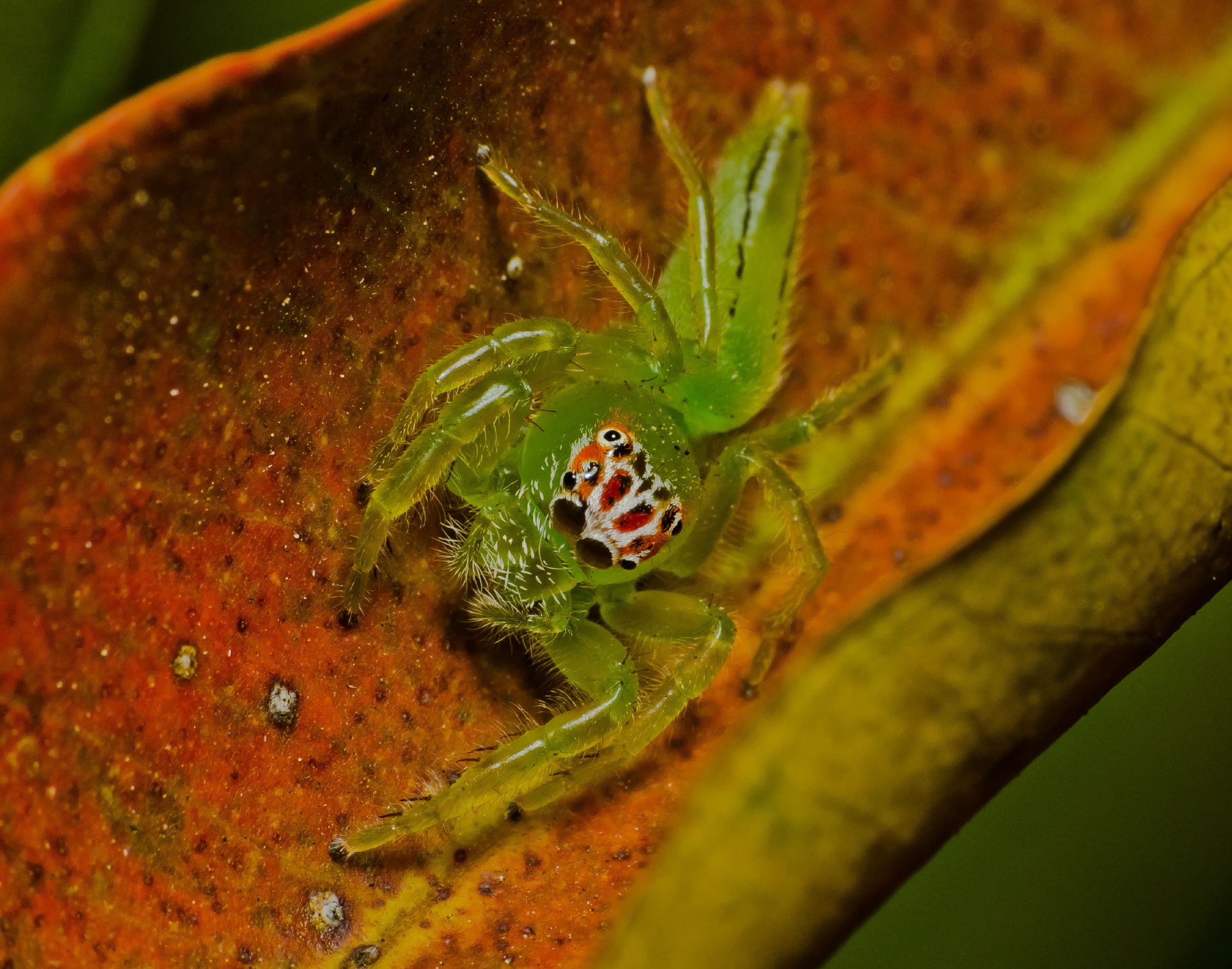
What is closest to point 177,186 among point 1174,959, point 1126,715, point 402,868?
point 402,868

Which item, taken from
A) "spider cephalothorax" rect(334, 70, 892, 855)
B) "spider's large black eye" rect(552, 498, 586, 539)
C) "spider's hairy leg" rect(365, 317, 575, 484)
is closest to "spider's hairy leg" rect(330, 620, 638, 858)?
"spider cephalothorax" rect(334, 70, 892, 855)

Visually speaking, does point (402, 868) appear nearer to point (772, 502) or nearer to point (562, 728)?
point (562, 728)

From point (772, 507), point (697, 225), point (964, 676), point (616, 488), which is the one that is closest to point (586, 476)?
point (616, 488)

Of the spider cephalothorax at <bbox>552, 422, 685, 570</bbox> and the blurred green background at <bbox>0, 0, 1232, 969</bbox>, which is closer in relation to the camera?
the blurred green background at <bbox>0, 0, 1232, 969</bbox>

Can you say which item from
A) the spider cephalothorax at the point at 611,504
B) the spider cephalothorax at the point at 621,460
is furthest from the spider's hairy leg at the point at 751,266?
the spider cephalothorax at the point at 611,504

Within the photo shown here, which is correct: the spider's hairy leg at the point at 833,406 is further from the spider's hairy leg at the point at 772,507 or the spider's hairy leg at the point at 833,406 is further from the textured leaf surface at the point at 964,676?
the textured leaf surface at the point at 964,676

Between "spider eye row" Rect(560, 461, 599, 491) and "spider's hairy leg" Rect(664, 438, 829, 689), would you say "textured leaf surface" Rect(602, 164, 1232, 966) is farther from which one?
"spider eye row" Rect(560, 461, 599, 491)
